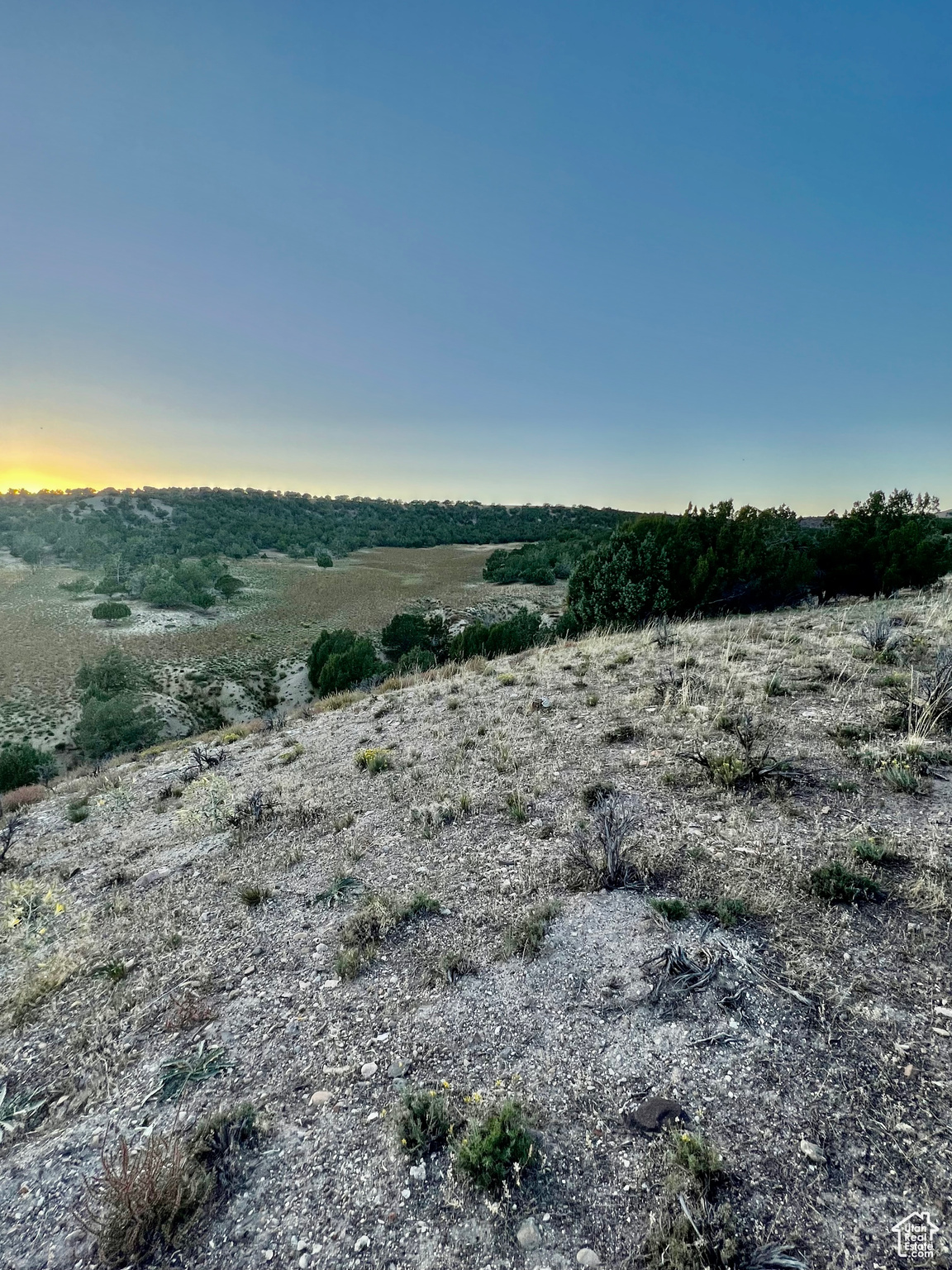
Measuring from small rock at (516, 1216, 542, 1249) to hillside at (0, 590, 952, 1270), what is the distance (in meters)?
0.02

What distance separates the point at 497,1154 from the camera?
273 cm

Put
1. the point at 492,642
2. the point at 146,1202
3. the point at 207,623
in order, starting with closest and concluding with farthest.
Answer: the point at 146,1202 → the point at 492,642 → the point at 207,623

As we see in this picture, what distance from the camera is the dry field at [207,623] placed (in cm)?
2745

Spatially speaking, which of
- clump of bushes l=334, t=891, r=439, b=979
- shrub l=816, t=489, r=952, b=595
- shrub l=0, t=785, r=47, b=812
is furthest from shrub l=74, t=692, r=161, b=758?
shrub l=816, t=489, r=952, b=595

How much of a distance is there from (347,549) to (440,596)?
3472cm

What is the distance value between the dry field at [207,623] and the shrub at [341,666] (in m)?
4.21

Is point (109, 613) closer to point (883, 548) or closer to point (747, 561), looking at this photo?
point (747, 561)

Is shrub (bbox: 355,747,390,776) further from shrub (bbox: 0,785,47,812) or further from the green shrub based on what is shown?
shrub (bbox: 0,785,47,812)

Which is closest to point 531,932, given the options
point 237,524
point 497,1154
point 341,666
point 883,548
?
point 497,1154

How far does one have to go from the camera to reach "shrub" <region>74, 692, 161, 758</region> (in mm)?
22547

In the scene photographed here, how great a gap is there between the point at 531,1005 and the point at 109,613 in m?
44.0

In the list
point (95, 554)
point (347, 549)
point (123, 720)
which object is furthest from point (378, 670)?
point (347, 549)

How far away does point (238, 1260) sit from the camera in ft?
8.36

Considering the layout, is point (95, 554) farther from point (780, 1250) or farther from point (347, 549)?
→ point (780, 1250)
